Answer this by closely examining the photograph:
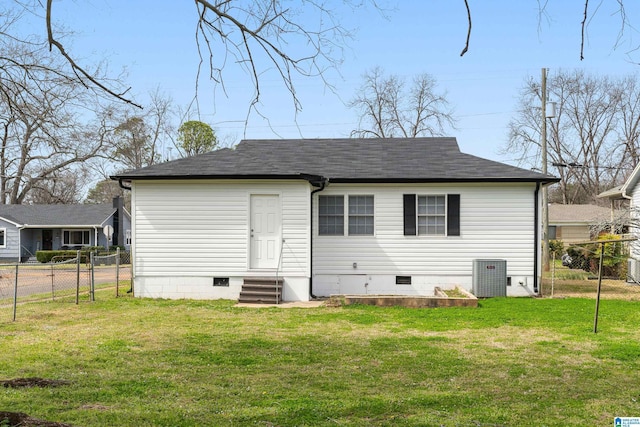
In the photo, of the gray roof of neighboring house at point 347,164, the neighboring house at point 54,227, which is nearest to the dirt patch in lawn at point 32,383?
the gray roof of neighboring house at point 347,164

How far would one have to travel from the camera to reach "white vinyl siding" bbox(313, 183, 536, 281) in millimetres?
14641

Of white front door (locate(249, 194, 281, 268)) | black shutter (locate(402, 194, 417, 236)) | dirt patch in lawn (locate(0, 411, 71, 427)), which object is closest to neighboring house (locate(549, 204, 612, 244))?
black shutter (locate(402, 194, 417, 236))

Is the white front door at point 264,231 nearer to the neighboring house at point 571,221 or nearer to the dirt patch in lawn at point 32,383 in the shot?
the dirt patch in lawn at point 32,383

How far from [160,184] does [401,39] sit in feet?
36.1

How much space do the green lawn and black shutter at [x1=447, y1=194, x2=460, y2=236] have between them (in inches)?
130

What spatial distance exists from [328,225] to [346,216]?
1.81 ft

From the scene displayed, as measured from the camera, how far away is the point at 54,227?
41344 mm

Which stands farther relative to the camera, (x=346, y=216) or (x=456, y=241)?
(x=346, y=216)

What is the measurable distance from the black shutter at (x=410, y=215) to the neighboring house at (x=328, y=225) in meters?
0.03

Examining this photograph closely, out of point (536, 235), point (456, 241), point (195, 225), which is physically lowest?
point (456, 241)

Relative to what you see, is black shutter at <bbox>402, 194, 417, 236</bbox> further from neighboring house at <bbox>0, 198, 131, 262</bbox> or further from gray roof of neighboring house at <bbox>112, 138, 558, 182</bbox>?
neighboring house at <bbox>0, 198, 131, 262</bbox>

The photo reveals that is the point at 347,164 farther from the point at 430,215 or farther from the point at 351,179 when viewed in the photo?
the point at 430,215

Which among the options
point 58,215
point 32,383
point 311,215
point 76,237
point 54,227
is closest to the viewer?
point 32,383

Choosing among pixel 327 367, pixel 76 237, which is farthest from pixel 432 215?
pixel 76 237
